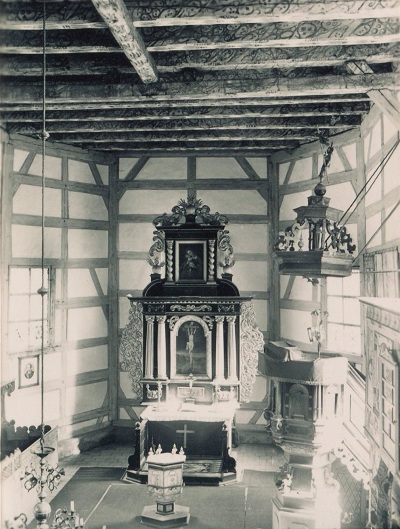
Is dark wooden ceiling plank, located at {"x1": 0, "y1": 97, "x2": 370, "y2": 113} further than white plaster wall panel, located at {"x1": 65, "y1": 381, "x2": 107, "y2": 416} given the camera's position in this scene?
No

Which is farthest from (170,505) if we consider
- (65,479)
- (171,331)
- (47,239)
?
(47,239)

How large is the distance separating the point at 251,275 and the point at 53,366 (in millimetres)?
3760

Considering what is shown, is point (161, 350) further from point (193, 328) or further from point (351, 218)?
point (351, 218)

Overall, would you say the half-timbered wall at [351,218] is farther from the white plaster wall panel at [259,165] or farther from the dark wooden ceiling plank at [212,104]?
the dark wooden ceiling plank at [212,104]

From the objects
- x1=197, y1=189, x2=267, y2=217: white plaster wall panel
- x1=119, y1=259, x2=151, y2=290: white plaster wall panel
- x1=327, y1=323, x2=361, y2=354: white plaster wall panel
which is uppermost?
x1=197, y1=189, x2=267, y2=217: white plaster wall panel

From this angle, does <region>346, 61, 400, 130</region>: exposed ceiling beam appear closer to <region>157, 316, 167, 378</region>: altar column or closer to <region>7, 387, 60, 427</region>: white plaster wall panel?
<region>157, 316, 167, 378</region>: altar column

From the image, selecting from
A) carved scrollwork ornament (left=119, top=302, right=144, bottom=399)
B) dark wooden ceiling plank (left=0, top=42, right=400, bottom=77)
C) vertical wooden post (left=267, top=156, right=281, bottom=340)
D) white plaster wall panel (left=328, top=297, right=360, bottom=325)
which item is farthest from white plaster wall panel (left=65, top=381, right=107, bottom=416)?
dark wooden ceiling plank (left=0, top=42, right=400, bottom=77)

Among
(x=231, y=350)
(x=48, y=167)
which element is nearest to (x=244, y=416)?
(x=231, y=350)

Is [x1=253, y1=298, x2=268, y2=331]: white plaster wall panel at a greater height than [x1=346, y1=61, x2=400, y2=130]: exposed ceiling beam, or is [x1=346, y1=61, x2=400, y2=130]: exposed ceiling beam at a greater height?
[x1=346, y1=61, x2=400, y2=130]: exposed ceiling beam

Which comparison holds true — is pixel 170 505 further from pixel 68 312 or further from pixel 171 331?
pixel 68 312

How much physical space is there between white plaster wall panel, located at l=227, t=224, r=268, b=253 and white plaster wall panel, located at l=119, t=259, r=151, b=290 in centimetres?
167

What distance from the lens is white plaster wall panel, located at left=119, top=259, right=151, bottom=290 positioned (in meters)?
10.7

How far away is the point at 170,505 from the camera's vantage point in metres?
7.25

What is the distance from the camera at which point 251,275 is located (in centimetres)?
1055
